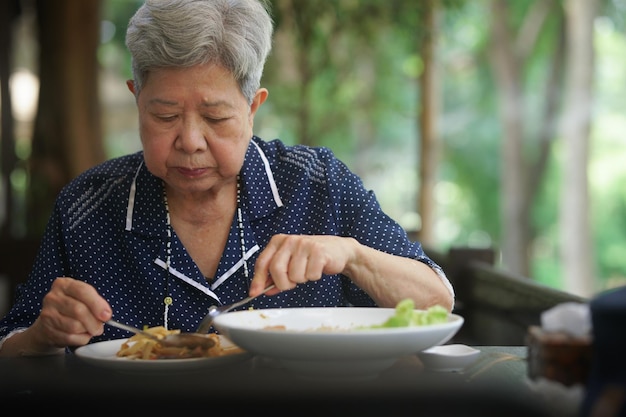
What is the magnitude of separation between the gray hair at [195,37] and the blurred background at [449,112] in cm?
310

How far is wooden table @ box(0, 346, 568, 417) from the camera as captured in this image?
959 mm

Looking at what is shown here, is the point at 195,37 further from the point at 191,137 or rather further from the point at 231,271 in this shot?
the point at 231,271

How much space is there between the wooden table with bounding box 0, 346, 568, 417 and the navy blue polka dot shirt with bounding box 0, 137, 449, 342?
19.8 inches

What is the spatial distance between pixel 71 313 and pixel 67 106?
441 cm

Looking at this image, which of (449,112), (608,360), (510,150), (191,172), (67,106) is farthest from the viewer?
(449,112)

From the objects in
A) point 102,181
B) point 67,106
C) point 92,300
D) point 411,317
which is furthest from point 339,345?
point 67,106

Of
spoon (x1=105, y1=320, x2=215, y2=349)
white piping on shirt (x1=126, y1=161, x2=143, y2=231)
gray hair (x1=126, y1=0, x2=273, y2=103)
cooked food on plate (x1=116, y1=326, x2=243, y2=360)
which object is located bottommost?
cooked food on plate (x1=116, y1=326, x2=243, y2=360)

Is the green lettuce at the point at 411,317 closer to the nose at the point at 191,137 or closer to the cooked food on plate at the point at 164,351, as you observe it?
the cooked food on plate at the point at 164,351

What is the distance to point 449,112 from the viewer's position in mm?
6543

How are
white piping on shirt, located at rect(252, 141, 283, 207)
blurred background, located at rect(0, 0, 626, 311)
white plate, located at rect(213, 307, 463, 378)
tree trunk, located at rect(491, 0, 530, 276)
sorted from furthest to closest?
tree trunk, located at rect(491, 0, 530, 276), blurred background, located at rect(0, 0, 626, 311), white piping on shirt, located at rect(252, 141, 283, 207), white plate, located at rect(213, 307, 463, 378)

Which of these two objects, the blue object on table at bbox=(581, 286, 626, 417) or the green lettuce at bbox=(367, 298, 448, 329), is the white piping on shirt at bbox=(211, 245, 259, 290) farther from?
the blue object on table at bbox=(581, 286, 626, 417)

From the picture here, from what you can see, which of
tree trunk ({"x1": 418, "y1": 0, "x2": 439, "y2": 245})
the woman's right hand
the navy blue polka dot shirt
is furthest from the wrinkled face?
tree trunk ({"x1": 418, "y1": 0, "x2": 439, "y2": 245})

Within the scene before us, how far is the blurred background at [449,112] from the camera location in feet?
17.4

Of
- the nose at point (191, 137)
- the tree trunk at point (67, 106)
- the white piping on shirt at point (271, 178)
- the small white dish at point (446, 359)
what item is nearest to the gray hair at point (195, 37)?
the nose at point (191, 137)
